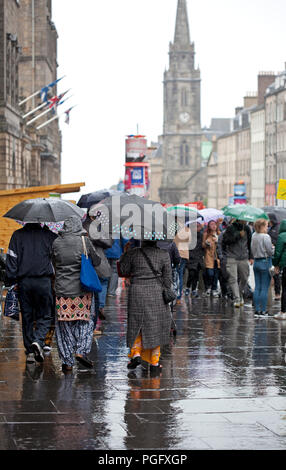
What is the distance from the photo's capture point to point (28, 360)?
11945 mm

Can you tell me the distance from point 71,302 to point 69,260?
470 millimetres

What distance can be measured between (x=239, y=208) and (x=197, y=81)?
170568mm

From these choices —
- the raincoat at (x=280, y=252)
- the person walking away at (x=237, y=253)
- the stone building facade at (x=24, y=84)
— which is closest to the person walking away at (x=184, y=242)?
the person walking away at (x=237, y=253)

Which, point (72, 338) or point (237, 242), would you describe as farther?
point (237, 242)

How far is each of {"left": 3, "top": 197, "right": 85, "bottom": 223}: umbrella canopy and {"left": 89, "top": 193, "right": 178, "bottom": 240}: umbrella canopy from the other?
0.56m

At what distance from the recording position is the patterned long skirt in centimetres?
1148

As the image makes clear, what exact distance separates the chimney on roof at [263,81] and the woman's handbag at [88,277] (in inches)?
4180

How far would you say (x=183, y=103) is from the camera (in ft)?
614

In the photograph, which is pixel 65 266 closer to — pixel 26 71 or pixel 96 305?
pixel 96 305

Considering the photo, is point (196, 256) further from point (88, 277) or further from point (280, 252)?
point (88, 277)

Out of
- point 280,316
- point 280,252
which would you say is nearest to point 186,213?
point 280,316

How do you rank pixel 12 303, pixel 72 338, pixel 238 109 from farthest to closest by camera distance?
1. pixel 238 109
2. pixel 12 303
3. pixel 72 338

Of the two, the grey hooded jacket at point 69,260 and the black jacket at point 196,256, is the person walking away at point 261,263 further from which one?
the grey hooded jacket at point 69,260

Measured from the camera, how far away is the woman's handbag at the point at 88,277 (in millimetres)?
11398
